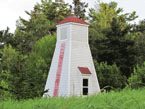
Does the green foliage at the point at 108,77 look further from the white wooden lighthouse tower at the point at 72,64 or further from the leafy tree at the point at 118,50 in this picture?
the white wooden lighthouse tower at the point at 72,64

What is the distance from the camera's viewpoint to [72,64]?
23250 millimetres

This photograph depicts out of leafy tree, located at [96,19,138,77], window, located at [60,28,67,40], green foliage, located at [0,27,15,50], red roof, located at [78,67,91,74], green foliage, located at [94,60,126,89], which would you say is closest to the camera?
red roof, located at [78,67,91,74]

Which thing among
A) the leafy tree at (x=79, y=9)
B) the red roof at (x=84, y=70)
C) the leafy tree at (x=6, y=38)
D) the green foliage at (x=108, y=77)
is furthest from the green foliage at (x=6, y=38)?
the red roof at (x=84, y=70)

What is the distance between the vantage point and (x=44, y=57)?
115ft

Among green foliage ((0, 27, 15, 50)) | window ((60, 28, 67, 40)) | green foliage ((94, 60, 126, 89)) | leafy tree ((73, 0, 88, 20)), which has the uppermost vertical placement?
leafy tree ((73, 0, 88, 20))

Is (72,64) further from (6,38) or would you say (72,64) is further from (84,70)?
(6,38)

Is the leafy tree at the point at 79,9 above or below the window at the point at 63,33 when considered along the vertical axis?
above

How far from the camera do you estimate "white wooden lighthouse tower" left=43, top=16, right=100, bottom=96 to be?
2311 cm

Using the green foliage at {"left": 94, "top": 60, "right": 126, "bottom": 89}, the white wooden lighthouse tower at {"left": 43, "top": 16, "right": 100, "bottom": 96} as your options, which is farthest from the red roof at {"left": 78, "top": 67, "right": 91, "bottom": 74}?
the green foliage at {"left": 94, "top": 60, "right": 126, "bottom": 89}

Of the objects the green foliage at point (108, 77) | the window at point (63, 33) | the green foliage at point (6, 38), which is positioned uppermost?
the green foliage at point (6, 38)

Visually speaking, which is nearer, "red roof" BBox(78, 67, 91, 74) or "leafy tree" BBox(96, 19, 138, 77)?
"red roof" BBox(78, 67, 91, 74)

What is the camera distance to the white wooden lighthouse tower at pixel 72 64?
910 inches

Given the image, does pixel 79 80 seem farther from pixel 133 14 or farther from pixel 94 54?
pixel 133 14

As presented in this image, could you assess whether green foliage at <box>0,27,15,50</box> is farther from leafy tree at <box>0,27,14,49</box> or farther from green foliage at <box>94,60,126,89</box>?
green foliage at <box>94,60,126,89</box>
